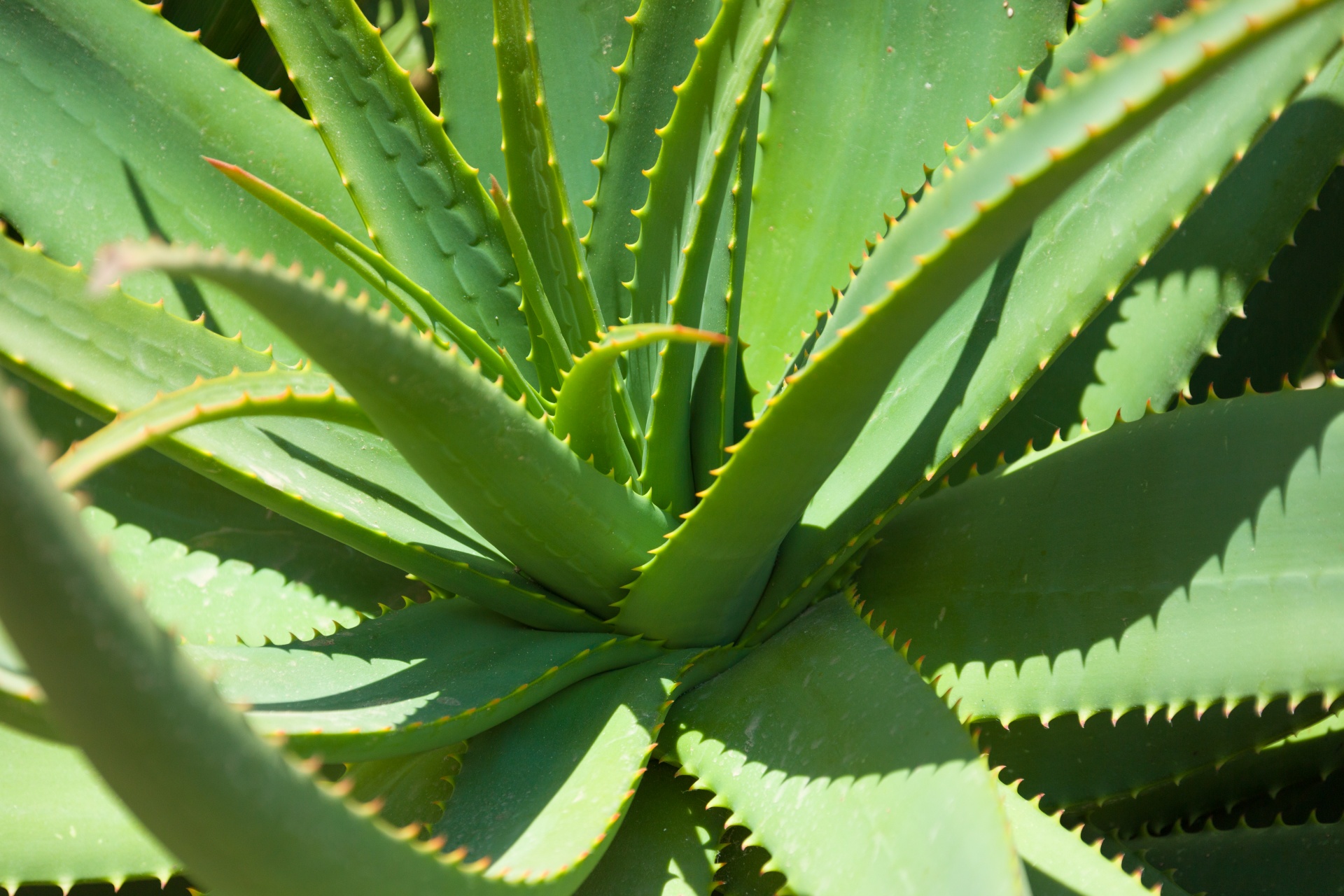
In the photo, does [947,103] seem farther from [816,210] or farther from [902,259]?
[902,259]

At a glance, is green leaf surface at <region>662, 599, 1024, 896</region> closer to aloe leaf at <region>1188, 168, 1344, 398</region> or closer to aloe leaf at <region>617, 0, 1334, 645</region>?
aloe leaf at <region>617, 0, 1334, 645</region>

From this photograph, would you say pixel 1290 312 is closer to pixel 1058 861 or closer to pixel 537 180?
pixel 1058 861

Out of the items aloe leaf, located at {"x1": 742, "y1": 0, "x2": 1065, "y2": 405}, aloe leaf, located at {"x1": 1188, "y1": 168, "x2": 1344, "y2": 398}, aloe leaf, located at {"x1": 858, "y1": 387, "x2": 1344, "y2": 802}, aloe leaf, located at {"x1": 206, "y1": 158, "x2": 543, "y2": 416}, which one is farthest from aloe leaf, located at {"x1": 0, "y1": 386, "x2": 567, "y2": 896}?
aloe leaf, located at {"x1": 1188, "y1": 168, "x2": 1344, "y2": 398}

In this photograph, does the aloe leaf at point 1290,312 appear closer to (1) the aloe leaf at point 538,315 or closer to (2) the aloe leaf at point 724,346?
(2) the aloe leaf at point 724,346

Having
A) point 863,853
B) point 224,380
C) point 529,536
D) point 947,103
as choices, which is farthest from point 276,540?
point 947,103

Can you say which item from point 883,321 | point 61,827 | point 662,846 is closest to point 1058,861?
point 662,846

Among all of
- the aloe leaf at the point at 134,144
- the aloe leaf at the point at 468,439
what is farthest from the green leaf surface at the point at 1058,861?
the aloe leaf at the point at 134,144
